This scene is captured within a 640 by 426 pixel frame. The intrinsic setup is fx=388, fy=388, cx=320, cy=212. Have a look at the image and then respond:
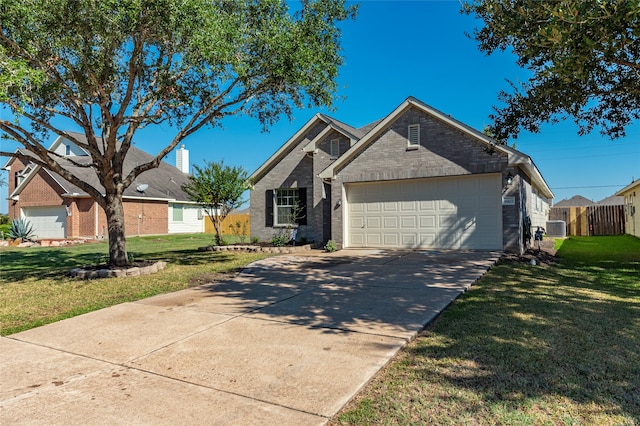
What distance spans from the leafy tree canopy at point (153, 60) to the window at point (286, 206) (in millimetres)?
6206

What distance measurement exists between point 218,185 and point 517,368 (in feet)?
42.8

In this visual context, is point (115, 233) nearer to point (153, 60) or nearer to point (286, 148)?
point (153, 60)

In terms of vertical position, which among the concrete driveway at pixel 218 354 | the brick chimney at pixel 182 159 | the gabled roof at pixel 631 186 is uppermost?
→ the brick chimney at pixel 182 159

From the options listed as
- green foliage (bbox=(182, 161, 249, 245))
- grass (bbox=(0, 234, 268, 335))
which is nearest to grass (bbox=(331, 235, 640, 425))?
grass (bbox=(0, 234, 268, 335))

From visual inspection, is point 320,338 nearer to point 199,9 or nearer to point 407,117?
point 199,9

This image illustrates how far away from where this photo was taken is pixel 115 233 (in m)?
9.52

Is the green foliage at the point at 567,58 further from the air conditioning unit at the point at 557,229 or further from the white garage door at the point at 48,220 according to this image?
the white garage door at the point at 48,220

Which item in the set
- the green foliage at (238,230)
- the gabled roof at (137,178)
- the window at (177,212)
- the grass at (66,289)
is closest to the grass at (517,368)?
the grass at (66,289)

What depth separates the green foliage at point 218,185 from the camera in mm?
14859

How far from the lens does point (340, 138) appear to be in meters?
16.0

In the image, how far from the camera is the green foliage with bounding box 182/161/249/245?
14859 millimetres

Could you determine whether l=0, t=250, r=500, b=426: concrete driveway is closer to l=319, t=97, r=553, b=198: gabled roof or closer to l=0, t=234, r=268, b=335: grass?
l=0, t=234, r=268, b=335: grass

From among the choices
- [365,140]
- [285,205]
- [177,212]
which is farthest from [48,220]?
[365,140]

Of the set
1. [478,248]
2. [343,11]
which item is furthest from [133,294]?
[478,248]
